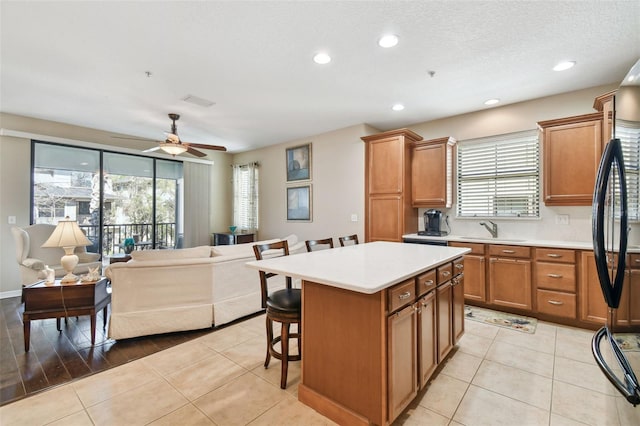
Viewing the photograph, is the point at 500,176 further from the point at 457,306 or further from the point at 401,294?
the point at 401,294

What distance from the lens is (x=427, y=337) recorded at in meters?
1.94

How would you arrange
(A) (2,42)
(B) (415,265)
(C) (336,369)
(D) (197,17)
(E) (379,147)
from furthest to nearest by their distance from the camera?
1. (E) (379,147)
2. (A) (2,42)
3. (D) (197,17)
4. (B) (415,265)
5. (C) (336,369)

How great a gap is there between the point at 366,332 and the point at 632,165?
4.47 ft

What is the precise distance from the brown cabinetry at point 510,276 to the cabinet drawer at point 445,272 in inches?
64.6

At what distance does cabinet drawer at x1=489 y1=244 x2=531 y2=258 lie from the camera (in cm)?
333

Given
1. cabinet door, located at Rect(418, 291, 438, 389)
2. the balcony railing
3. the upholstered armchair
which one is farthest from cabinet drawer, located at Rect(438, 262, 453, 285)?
the balcony railing

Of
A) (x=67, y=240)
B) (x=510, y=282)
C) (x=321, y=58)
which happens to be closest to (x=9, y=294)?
(x=67, y=240)

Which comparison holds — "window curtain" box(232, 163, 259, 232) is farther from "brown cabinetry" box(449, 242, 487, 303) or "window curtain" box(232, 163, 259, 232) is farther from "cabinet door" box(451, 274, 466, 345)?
"cabinet door" box(451, 274, 466, 345)

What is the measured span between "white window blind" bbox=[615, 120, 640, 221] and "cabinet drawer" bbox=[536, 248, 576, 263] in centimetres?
253

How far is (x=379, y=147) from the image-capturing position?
4.49 metres

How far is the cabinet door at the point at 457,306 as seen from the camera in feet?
7.84

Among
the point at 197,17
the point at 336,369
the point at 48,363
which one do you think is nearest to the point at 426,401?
the point at 336,369

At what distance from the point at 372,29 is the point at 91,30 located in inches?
91.3

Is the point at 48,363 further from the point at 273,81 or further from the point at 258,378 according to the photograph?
the point at 273,81
